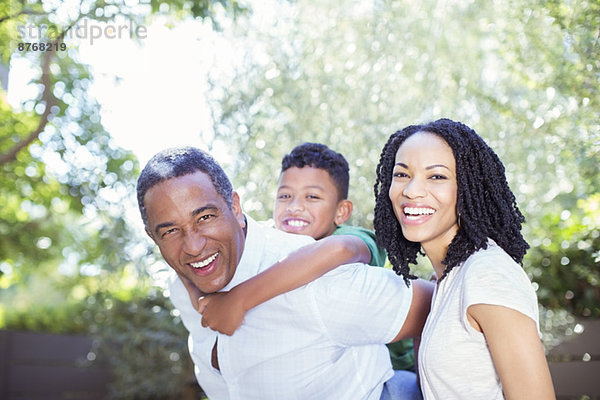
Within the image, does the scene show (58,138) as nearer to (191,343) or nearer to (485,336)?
(191,343)

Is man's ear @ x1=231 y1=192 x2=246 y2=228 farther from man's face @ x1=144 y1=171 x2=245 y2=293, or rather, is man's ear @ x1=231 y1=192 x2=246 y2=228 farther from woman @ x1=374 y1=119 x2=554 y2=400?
woman @ x1=374 y1=119 x2=554 y2=400

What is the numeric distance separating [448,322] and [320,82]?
3.27 m

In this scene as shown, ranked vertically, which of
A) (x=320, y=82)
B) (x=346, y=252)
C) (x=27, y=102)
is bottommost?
(x=346, y=252)

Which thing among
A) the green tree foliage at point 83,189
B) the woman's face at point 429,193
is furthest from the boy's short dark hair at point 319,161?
the green tree foliage at point 83,189

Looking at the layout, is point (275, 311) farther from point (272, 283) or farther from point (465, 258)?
point (465, 258)

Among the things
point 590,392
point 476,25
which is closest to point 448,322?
point 590,392

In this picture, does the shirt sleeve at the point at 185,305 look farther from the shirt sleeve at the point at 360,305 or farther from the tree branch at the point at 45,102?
the tree branch at the point at 45,102

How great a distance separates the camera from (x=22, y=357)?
27.0 ft

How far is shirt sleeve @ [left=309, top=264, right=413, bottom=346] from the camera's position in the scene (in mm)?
2166

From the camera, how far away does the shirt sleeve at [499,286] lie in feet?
5.59

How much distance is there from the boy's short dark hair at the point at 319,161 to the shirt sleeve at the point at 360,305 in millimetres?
1226

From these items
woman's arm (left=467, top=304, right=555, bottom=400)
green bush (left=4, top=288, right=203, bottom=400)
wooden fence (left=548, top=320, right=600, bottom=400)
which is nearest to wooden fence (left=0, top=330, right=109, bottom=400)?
green bush (left=4, top=288, right=203, bottom=400)

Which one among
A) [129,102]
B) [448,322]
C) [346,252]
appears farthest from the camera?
[129,102]

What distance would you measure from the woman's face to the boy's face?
1.30m
